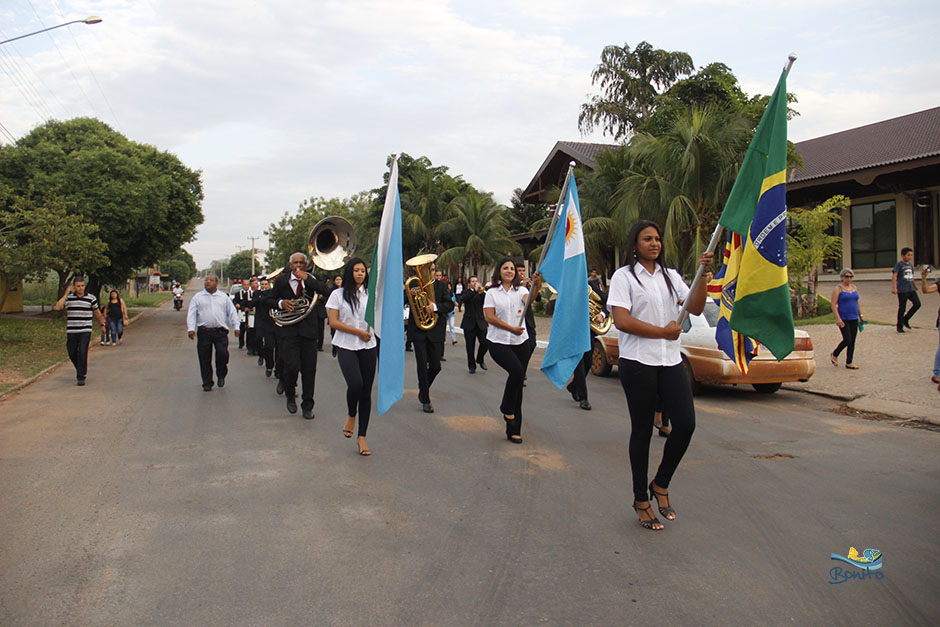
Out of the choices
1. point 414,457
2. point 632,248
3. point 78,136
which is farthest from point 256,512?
point 78,136

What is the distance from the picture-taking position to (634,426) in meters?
4.79

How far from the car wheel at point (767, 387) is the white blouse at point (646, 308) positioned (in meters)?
6.84

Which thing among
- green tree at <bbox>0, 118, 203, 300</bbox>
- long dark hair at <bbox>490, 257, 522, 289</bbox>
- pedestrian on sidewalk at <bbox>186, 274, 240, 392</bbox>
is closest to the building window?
long dark hair at <bbox>490, 257, 522, 289</bbox>

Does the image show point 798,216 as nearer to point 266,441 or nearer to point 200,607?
point 266,441

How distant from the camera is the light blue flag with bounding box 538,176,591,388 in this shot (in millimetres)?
6691

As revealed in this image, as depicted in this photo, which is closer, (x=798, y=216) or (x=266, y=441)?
(x=266, y=441)

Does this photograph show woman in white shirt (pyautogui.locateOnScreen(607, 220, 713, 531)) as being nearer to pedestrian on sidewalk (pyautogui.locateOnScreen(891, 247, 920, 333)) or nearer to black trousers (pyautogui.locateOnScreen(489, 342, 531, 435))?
black trousers (pyautogui.locateOnScreen(489, 342, 531, 435))

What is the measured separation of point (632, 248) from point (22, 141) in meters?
28.1

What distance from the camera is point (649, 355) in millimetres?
4645

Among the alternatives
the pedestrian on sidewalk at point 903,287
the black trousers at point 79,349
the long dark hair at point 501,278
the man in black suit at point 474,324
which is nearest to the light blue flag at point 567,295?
the long dark hair at point 501,278

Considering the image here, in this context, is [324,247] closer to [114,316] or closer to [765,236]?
[765,236]

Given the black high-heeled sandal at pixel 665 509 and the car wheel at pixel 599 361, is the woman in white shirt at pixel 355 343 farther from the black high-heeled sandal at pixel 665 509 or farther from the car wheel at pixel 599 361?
the car wheel at pixel 599 361

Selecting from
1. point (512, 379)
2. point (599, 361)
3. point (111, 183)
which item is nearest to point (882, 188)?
point (599, 361)

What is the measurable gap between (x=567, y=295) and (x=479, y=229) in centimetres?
2626
